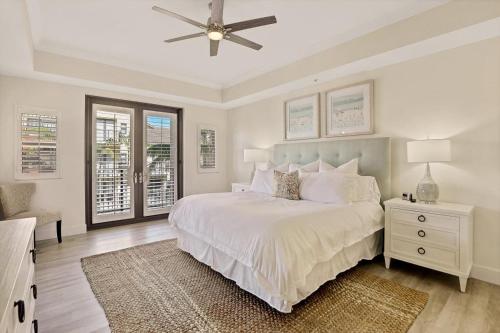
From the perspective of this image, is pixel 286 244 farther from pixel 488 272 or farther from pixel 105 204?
pixel 105 204

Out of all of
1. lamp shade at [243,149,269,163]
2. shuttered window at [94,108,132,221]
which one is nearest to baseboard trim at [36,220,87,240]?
shuttered window at [94,108,132,221]

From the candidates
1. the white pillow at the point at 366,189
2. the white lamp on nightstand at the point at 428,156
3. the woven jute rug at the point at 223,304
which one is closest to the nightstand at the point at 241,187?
the woven jute rug at the point at 223,304

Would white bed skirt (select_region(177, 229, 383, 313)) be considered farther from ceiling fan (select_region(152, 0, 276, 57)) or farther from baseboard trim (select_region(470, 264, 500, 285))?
ceiling fan (select_region(152, 0, 276, 57))

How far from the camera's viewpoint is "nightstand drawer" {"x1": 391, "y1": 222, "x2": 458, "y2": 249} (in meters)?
2.48

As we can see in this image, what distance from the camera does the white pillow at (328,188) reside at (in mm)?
2926

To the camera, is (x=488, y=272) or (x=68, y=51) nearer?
(x=488, y=272)

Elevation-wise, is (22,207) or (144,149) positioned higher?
(144,149)

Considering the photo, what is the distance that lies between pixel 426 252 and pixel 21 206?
509cm

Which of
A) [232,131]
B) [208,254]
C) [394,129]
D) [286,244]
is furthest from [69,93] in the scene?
[394,129]

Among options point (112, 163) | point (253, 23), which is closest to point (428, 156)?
point (253, 23)

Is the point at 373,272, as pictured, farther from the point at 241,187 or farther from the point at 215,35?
the point at 215,35

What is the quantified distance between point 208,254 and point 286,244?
1.19m

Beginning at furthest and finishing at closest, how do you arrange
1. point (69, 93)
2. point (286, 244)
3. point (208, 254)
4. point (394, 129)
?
1. point (69, 93)
2. point (394, 129)
3. point (208, 254)
4. point (286, 244)

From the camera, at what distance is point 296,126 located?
4.45 m
